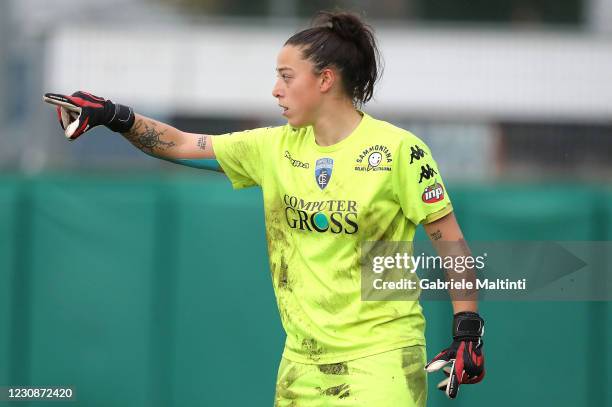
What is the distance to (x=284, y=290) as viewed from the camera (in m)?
4.19

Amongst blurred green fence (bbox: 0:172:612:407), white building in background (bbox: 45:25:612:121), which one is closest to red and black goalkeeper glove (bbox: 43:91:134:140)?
blurred green fence (bbox: 0:172:612:407)

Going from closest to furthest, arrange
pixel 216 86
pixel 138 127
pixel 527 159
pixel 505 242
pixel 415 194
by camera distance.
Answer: pixel 415 194
pixel 138 127
pixel 505 242
pixel 527 159
pixel 216 86

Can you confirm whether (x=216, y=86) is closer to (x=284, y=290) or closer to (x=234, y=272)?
(x=234, y=272)

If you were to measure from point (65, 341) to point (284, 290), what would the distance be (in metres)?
2.77

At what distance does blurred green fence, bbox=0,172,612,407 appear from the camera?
648cm

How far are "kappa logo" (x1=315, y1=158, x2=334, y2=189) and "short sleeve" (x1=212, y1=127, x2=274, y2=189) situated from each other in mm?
301

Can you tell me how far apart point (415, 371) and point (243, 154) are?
1098 mm

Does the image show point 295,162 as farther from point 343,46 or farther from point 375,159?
point 343,46

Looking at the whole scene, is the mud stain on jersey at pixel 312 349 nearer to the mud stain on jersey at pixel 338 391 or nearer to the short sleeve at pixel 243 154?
the mud stain on jersey at pixel 338 391

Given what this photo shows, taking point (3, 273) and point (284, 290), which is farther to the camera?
point (3, 273)

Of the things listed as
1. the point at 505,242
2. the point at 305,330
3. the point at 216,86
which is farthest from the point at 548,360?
the point at 216,86

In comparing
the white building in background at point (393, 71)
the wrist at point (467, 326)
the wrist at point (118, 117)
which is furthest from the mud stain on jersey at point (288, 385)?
the white building in background at point (393, 71)

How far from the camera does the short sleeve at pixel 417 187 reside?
3.99 metres
